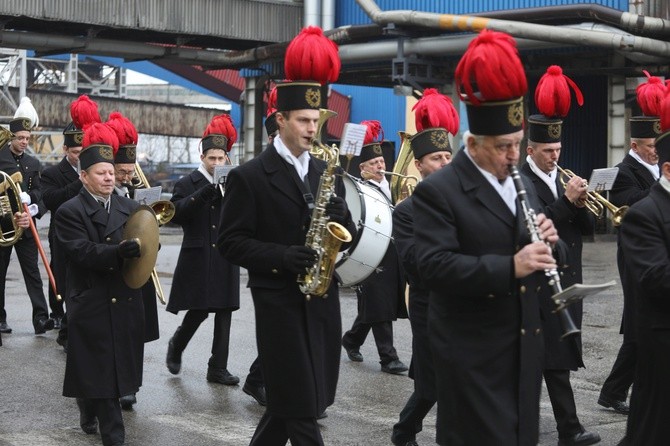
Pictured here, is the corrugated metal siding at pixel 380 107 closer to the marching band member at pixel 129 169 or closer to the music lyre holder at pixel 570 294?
the marching band member at pixel 129 169

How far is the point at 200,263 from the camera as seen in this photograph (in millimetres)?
9484

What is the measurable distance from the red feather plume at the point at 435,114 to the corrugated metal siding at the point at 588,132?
21295mm

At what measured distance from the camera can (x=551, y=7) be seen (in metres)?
21.7

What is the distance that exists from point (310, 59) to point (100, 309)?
2.21 metres

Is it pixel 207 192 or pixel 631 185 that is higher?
pixel 631 185

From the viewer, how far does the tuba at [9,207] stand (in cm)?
1069

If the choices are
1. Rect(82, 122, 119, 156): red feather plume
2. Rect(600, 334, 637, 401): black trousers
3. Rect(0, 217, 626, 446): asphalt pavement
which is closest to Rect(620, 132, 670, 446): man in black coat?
Rect(0, 217, 626, 446): asphalt pavement

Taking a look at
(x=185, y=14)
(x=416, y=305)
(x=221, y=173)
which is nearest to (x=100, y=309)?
(x=416, y=305)

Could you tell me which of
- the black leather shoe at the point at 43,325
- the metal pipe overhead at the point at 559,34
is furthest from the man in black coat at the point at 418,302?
the metal pipe overhead at the point at 559,34

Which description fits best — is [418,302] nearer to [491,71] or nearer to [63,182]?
[491,71]

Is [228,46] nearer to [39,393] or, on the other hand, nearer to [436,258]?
[39,393]

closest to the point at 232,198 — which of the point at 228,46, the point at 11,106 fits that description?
the point at 228,46

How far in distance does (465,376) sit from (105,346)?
3162 mm

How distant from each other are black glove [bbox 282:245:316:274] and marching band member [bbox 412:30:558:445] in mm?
864
